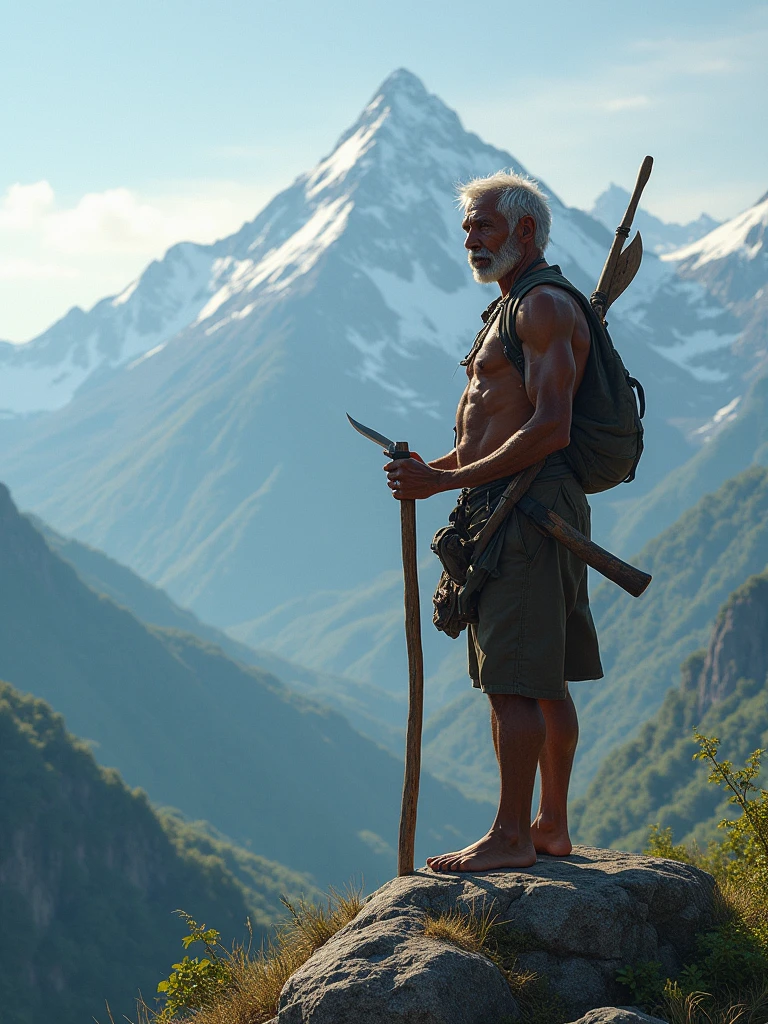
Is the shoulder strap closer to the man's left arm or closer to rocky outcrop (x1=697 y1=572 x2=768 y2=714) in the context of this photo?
the man's left arm

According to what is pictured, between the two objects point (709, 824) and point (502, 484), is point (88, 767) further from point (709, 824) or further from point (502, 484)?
point (502, 484)

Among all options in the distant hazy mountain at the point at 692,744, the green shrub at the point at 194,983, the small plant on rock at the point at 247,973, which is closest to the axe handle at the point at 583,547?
the small plant on rock at the point at 247,973

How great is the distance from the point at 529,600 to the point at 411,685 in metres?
0.92

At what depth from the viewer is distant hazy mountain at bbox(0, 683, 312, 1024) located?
392 feet

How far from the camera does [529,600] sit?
7949 millimetres

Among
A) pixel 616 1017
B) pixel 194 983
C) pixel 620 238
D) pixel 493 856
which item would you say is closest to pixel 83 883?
pixel 194 983

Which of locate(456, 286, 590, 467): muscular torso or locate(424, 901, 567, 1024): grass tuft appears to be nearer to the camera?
Answer: locate(424, 901, 567, 1024): grass tuft

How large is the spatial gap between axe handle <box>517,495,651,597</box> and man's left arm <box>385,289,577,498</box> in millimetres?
263

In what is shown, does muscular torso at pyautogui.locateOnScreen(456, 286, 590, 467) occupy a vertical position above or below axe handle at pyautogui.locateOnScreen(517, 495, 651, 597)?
above

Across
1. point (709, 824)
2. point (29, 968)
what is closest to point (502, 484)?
point (29, 968)

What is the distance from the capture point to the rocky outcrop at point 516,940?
21.9 ft

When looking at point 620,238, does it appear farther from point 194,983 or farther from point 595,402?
point 194,983

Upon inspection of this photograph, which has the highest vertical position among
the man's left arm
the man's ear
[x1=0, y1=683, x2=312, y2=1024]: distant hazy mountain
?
the man's ear

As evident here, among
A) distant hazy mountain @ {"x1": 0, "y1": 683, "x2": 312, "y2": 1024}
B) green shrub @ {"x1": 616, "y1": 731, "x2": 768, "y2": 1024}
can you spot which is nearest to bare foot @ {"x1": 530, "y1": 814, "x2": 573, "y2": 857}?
green shrub @ {"x1": 616, "y1": 731, "x2": 768, "y2": 1024}
